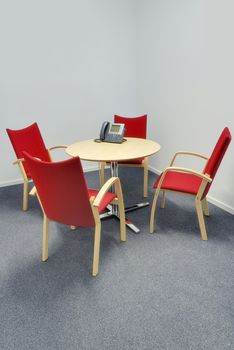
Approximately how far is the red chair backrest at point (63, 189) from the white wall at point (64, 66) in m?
1.98

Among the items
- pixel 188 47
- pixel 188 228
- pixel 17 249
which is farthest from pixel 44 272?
pixel 188 47

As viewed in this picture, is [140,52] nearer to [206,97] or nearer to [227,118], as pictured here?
[206,97]

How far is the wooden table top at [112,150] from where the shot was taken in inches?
79.0

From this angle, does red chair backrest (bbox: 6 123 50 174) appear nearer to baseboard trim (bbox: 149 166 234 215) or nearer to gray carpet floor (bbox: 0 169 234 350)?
gray carpet floor (bbox: 0 169 234 350)

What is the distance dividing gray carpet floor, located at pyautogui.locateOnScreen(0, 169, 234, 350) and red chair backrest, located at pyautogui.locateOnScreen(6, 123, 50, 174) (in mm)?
763

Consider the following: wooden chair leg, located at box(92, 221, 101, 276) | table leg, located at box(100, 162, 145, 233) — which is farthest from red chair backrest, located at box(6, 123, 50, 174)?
wooden chair leg, located at box(92, 221, 101, 276)

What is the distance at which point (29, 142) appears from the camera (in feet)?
8.76

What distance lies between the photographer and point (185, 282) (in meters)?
1.65

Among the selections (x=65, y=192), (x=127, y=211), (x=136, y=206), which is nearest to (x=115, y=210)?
(x=127, y=211)

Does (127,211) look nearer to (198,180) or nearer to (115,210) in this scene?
(115,210)

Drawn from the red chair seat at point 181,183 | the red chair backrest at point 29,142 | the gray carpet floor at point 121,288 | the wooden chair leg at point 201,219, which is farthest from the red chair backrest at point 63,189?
the red chair backrest at point 29,142

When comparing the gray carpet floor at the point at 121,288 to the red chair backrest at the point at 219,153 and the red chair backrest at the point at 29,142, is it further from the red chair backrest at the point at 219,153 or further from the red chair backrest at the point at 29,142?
the red chair backrest at the point at 29,142

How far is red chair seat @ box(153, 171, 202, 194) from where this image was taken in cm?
205

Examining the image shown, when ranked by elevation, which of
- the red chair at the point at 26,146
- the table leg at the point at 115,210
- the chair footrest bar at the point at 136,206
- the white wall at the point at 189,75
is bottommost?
the chair footrest bar at the point at 136,206
